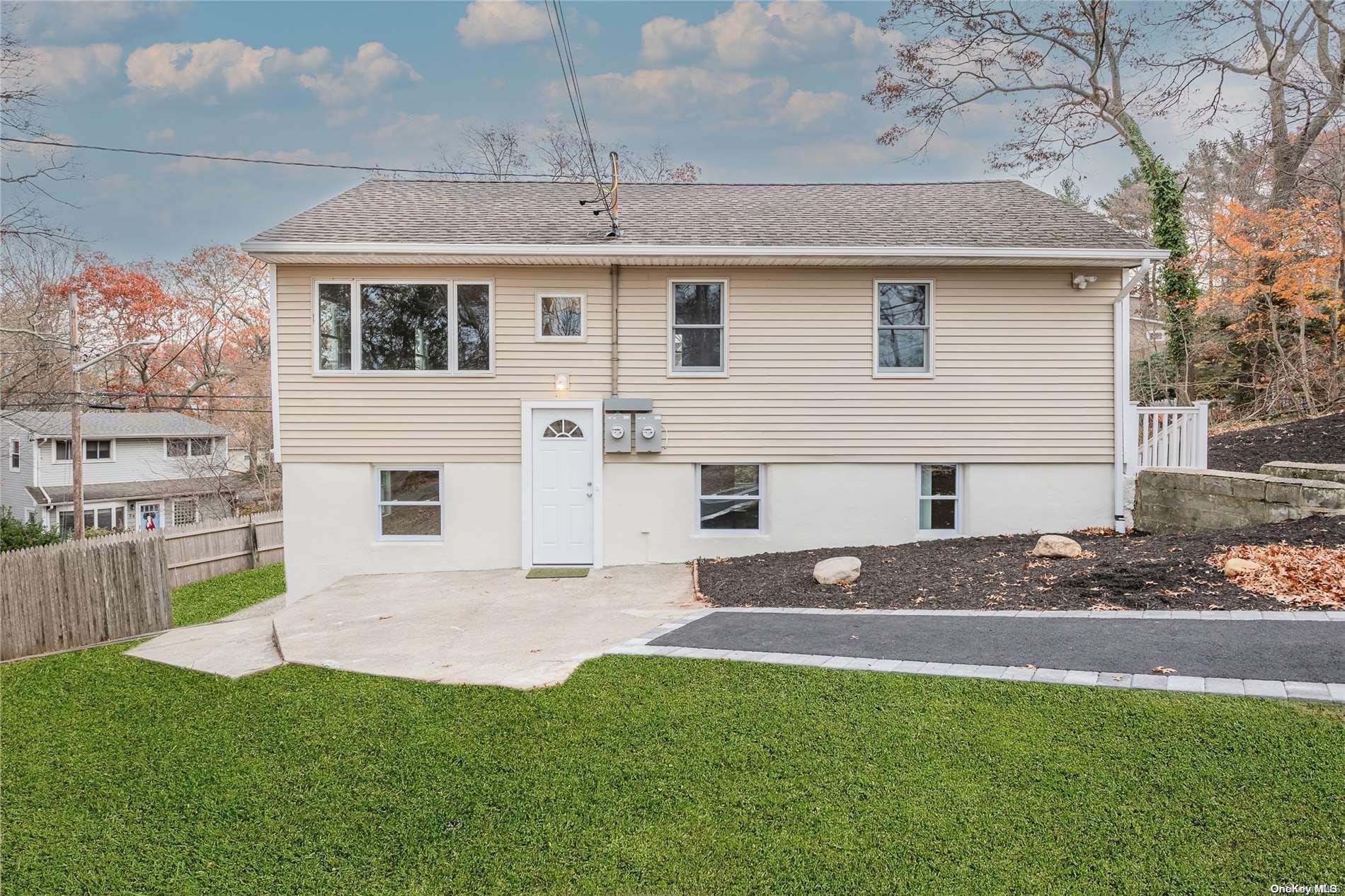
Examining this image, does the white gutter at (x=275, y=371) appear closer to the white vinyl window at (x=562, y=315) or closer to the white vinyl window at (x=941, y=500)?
the white vinyl window at (x=562, y=315)

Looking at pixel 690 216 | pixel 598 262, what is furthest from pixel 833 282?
pixel 598 262

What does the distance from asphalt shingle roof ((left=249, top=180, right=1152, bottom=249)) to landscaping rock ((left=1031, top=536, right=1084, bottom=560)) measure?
3.75 meters

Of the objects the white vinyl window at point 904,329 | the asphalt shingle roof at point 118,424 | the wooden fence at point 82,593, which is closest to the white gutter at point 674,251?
the white vinyl window at point 904,329

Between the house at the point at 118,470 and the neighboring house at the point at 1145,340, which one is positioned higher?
the neighboring house at the point at 1145,340

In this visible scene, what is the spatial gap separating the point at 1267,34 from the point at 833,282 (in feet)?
47.8

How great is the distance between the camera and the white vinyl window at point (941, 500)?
32.0 feet

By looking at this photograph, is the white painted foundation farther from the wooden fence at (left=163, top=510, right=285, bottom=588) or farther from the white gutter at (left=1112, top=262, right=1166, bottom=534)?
the wooden fence at (left=163, top=510, right=285, bottom=588)

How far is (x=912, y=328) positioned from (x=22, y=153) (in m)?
15.1

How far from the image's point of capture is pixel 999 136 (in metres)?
19.8

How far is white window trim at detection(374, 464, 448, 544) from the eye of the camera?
9461 millimetres

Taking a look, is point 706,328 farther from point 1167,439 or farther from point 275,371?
point 1167,439

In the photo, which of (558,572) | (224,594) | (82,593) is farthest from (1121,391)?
(224,594)

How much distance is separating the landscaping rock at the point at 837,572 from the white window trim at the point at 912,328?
303cm

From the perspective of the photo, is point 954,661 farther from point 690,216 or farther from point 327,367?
point 327,367
